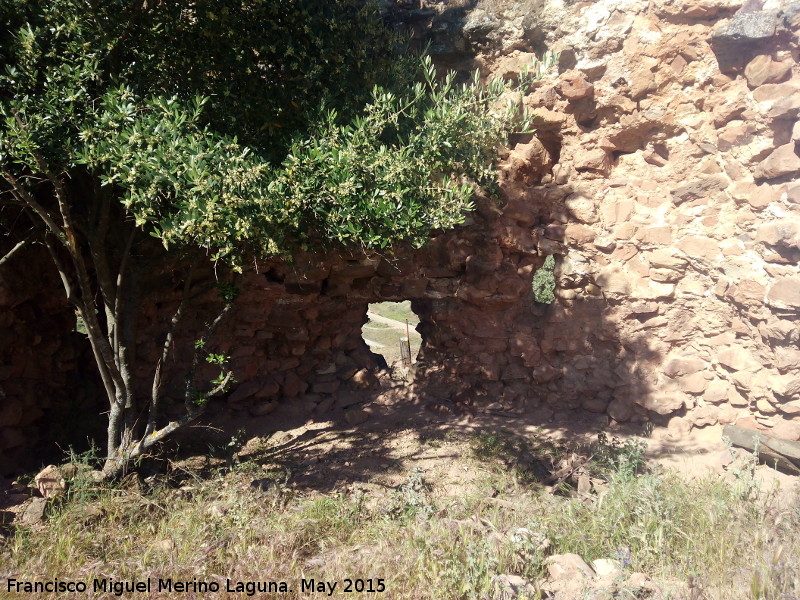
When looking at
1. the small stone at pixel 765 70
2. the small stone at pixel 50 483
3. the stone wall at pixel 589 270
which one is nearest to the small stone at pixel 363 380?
the stone wall at pixel 589 270

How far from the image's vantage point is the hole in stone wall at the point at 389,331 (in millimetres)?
12105

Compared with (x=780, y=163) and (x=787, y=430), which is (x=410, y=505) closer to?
(x=787, y=430)

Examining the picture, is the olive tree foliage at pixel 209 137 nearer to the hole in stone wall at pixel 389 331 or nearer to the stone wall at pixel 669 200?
the stone wall at pixel 669 200

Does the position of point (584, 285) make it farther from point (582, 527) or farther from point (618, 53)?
point (582, 527)

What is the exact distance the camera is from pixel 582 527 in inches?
137

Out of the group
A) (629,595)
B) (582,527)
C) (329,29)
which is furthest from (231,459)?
(329,29)

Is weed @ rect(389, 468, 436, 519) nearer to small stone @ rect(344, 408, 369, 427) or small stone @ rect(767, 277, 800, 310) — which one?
small stone @ rect(344, 408, 369, 427)

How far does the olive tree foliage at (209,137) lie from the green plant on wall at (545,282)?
5.83 ft

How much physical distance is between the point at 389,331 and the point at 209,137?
40.0ft

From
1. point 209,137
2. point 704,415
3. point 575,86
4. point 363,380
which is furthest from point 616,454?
point 209,137

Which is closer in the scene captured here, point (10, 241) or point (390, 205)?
point (390, 205)

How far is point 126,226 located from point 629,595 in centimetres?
464

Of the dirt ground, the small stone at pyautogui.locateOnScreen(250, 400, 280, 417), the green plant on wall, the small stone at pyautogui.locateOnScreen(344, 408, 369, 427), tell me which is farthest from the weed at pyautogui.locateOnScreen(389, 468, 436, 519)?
the green plant on wall

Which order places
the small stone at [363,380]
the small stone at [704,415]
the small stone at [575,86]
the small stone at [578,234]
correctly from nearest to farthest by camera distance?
the small stone at [704,415], the small stone at [575,86], the small stone at [578,234], the small stone at [363,380]
